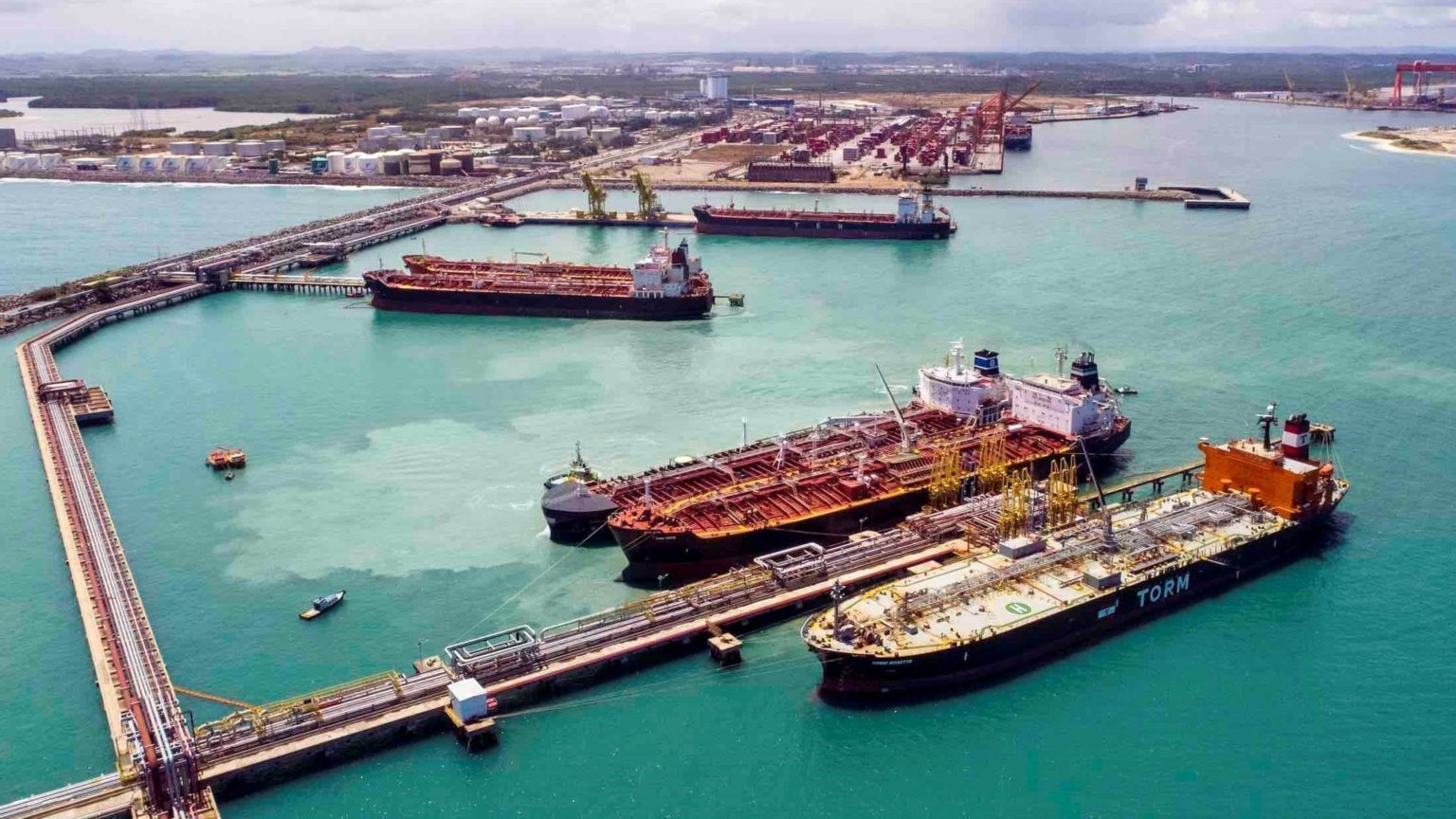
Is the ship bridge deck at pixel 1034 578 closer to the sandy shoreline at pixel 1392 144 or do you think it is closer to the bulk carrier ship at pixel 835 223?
the bulk carrier ship at pixel 835 223

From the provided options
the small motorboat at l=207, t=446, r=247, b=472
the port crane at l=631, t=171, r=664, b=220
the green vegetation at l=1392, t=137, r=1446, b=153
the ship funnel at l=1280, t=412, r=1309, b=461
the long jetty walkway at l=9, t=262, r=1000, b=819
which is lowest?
the long jetty walkway at l=9, t=262, r=1000, b=819

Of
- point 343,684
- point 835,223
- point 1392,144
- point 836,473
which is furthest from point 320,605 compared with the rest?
point 1392,144

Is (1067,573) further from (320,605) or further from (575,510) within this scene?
(320,605)

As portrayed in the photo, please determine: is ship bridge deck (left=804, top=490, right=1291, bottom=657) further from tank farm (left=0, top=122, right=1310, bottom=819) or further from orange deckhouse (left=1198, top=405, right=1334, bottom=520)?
tank farm (left=0, top=122, right=1310, bottom=819)

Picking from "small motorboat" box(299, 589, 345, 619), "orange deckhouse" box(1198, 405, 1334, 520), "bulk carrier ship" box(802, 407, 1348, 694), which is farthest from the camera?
"orange deckhouse" box(1198, 405, 1334, 520)

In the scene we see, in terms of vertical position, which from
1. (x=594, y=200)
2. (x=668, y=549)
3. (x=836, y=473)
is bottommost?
(x=668, y=549)

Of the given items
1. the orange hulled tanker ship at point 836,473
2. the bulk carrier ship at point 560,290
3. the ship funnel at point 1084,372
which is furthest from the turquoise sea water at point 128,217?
the ship funnel at point 1084,372

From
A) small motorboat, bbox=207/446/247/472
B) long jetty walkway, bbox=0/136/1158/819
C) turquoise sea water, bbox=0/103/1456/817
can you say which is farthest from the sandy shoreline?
small motorboat, bbox=207/446/247/472
